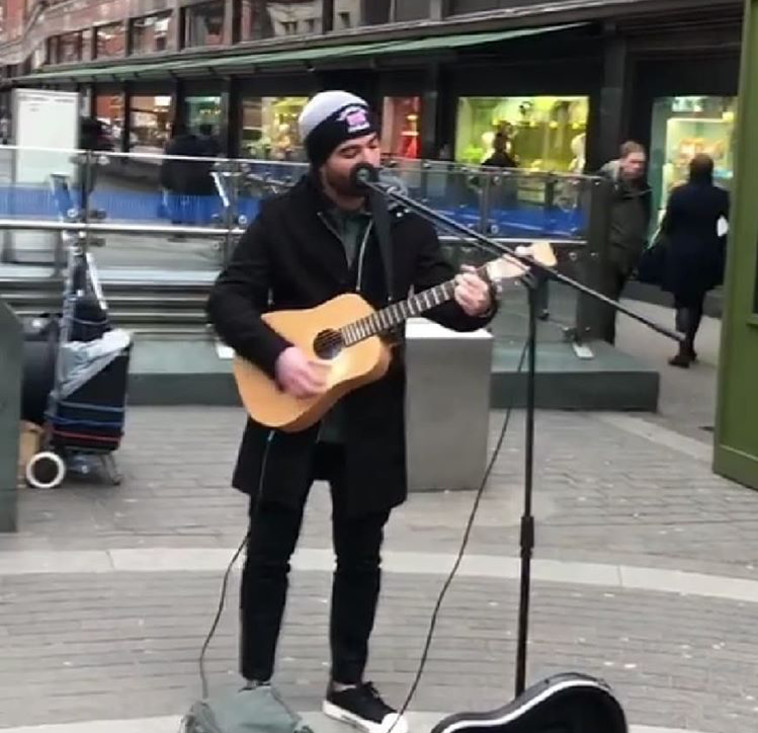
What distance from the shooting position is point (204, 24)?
3428cm

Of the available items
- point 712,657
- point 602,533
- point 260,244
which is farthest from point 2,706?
point 602,533

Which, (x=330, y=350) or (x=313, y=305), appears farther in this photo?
(x=313, y=305)

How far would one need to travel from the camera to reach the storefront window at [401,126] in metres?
23.8

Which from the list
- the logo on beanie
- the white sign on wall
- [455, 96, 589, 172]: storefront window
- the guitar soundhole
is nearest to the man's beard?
the logo on beanie

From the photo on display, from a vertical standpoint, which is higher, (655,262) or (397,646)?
(655,262)

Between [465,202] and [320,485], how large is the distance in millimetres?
3945

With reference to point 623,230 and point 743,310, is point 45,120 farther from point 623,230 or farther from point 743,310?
point 743,310

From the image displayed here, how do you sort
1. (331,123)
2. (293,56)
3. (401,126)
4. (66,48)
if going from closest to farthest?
(331,123), (401,126), (293,56), (66,48)

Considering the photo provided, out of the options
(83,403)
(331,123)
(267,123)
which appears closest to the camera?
(331,123)

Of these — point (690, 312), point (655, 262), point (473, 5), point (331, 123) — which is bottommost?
point (690, 312)

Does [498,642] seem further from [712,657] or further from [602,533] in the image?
[602,533]

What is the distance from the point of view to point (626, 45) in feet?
58.0

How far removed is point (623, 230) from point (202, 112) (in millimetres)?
23953

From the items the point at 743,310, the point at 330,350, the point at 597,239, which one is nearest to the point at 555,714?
the point at 330,350
